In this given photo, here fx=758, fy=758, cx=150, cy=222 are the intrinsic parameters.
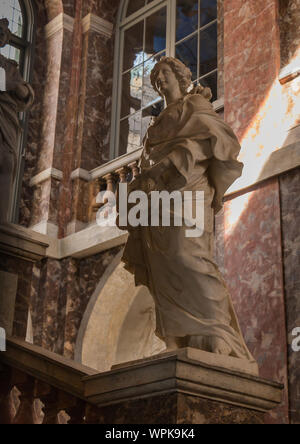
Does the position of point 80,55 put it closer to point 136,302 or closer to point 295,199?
point 136,302

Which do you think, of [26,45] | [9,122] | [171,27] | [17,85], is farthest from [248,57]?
[26,45]

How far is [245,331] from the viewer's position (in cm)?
644

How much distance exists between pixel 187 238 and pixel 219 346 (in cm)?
61

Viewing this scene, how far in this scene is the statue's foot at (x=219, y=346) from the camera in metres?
3.72

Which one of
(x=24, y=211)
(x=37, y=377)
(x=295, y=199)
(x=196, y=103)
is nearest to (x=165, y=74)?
(x=196, y=103)

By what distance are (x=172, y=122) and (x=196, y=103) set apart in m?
0.18

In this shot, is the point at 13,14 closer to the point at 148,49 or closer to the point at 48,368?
the point at 148,49

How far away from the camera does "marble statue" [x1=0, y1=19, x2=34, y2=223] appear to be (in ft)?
18.5

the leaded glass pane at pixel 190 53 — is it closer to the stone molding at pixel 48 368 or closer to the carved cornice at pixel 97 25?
the carved cornice at pixel 97 25

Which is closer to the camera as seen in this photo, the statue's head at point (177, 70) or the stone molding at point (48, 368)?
the stone molding at point (48, 368)

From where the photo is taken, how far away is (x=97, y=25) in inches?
412

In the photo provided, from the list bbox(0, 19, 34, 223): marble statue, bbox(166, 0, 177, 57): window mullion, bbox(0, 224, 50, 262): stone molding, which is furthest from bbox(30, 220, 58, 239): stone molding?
bbox(0, 224, 50, 262): stone molding

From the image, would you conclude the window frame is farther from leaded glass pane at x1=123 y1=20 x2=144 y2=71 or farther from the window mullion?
the window mullion

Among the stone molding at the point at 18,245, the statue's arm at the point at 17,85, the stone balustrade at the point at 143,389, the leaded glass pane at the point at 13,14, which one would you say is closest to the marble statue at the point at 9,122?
the statue's arm at the point at 17,85
